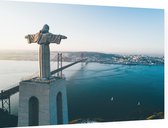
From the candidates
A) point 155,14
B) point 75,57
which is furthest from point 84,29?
point 155,14

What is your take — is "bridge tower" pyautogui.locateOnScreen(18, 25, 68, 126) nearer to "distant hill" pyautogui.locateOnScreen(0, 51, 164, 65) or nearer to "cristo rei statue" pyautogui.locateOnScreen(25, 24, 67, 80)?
"cristo rei statue" pyautogui.locateOnScreen(25, 24, 67, 80)

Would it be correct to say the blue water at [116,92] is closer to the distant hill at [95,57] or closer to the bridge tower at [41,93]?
the distant hill at [95,57]

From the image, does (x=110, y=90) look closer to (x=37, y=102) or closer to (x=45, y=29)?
(x=37, y=102)

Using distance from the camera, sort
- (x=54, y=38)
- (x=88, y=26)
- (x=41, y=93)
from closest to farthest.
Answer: (x=41, y=93), (x=54, y=38), (x=88, y=26)

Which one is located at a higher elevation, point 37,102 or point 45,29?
point 45,29

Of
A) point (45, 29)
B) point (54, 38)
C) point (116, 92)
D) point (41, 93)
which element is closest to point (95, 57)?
point (116, 92)

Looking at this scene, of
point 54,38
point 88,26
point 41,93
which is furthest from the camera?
point 88,26

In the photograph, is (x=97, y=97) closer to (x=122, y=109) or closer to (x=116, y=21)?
(x=122, y=109)
